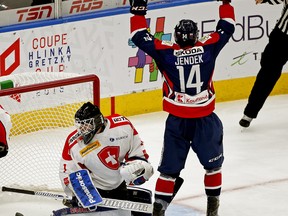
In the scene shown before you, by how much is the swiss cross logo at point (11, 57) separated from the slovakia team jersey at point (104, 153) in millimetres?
1869

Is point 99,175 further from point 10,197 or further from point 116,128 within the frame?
point 10,197

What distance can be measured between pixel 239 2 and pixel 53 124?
224cm

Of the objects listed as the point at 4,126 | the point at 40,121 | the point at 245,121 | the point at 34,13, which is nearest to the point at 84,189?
the point at 4,126

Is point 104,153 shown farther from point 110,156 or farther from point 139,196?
point 139,196

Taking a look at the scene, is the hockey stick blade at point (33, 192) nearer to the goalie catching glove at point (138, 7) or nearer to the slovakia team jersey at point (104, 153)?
the slovakia team jersey at point (104, 153)

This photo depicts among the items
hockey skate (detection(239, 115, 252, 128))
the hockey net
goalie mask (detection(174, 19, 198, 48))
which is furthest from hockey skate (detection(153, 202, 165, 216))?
hockey skate (detection(239, 115, 252, 128))

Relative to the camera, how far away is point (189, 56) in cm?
591

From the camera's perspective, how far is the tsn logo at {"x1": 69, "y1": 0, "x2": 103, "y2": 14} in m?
8.02

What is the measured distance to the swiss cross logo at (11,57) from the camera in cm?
757

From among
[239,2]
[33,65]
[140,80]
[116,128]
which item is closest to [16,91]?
[116,128]

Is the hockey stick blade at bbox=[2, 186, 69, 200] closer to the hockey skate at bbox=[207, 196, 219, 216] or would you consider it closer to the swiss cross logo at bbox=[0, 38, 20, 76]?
the hockey skate at bbox=[207, 196, 219, 216]

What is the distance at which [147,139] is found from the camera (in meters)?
7.94

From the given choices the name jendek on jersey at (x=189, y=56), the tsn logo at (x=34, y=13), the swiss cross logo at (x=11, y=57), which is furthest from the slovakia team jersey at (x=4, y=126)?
the tsn logo at (x=34, y=13)

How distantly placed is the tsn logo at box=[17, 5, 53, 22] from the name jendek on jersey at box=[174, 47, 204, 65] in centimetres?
213
